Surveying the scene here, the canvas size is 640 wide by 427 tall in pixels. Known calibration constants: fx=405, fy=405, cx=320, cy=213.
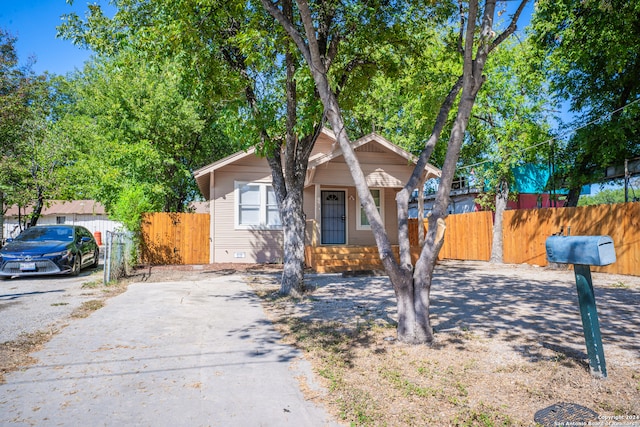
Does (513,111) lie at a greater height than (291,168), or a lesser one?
greater

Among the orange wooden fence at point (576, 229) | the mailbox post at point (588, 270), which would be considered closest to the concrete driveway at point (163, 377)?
the mailbox post at point (588, 270)

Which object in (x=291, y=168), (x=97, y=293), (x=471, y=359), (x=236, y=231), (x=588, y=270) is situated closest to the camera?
(x=588, y=270)

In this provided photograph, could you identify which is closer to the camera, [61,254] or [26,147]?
[61,254]

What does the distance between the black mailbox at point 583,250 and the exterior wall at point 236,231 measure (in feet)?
40.7

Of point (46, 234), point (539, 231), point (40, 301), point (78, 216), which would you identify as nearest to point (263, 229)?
point (46, 234)

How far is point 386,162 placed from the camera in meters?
14.6

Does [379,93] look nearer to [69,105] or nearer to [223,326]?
[223,326]

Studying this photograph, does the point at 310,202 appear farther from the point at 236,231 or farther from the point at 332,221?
the point at 236,231

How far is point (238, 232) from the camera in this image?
15477mm

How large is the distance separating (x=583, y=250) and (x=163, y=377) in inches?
160

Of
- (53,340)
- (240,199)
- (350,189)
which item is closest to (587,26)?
(350,189)

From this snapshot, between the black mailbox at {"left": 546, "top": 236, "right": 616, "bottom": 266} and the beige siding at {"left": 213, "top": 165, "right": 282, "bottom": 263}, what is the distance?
40.6ft

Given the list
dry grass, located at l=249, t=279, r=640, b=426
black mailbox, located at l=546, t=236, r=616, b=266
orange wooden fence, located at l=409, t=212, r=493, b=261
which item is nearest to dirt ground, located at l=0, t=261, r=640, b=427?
dry grass, located at l=249, t=279, r=640, b=426

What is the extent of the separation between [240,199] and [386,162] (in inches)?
223
